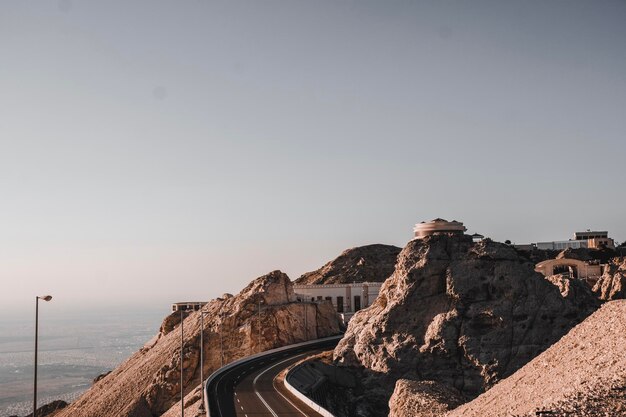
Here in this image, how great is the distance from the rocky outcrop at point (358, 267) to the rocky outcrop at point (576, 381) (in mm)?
124195

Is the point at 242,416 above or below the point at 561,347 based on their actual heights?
below

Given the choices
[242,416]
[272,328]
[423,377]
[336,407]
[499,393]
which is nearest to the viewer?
[499,393]

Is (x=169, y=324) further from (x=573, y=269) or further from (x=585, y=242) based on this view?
(x=585, y=242)

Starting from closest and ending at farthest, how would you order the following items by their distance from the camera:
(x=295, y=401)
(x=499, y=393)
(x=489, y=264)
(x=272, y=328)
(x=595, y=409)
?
(x=595, y=409), (x=499, y=393), (x=295, y=401), (x=489, y=264), (x=272, y=328)

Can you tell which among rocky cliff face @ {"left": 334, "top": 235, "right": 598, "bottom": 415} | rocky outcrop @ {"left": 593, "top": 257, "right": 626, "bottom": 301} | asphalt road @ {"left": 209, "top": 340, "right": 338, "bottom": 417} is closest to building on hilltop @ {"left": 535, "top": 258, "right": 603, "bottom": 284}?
rocky outcrop @ {"left": 593, "top": 257, "right": 626, "bottom": 301}

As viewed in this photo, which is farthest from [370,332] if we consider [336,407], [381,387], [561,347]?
[561,347]

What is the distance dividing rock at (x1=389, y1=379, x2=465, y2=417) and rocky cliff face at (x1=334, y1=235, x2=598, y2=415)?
11.0 m

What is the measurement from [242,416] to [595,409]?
82.9 ft

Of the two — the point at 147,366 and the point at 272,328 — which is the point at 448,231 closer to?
the point at 272,328

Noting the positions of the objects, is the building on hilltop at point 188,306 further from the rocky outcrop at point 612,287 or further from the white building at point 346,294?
the rocky outcrop at point 612,287

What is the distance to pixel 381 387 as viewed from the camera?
61.9 m

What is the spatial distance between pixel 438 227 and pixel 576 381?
45.7 m

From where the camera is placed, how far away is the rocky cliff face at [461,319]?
60.6 meters

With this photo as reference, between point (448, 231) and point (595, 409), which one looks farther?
point (448, 231)
